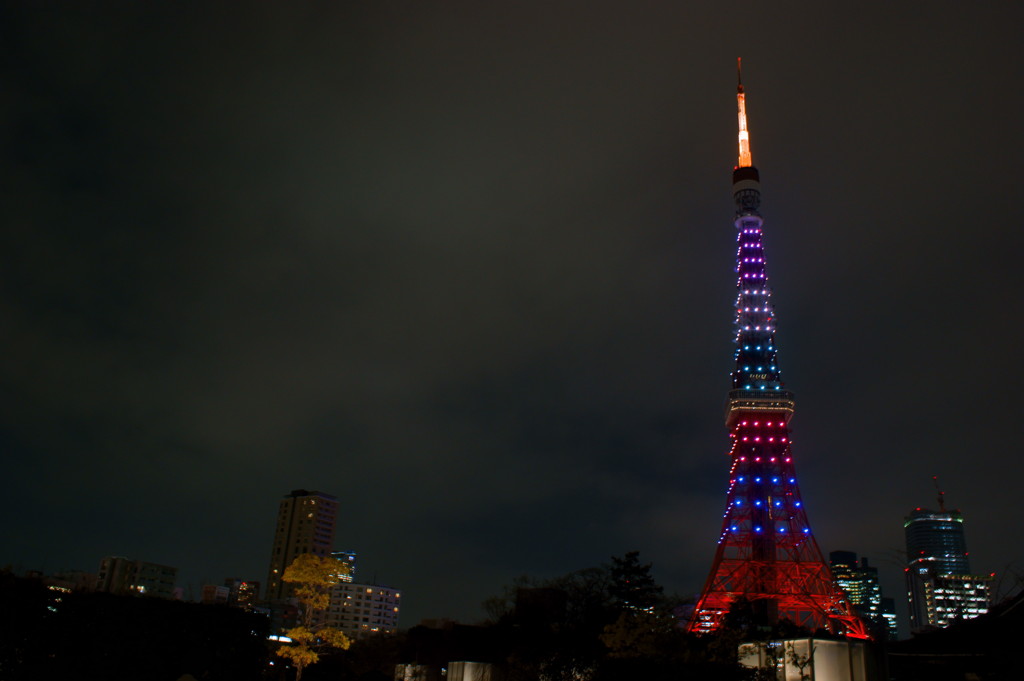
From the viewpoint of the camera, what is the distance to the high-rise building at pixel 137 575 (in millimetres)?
102750

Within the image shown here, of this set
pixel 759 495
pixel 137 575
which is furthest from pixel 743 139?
pixel 137 575

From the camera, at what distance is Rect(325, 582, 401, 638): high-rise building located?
119 metres

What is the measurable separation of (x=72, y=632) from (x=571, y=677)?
15.9m

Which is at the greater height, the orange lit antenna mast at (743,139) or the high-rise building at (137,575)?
the orange lit antenna mast at (743,139)

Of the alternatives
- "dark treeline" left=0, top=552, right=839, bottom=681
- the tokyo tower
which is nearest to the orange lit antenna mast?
the tokyo tower

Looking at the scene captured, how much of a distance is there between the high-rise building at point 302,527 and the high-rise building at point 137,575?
96.2ft

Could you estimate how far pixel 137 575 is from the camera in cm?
10512

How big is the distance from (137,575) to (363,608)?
3372 cm

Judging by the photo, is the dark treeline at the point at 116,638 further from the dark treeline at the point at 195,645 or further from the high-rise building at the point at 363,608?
the high-rise building at the point at 363,608

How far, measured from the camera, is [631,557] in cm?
4716

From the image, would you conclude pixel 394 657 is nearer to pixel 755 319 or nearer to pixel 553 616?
pixel 553 616

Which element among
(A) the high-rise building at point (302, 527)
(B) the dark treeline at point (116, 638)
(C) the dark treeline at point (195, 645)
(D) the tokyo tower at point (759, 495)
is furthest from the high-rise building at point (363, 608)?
(B) the dark treeline at point (116, 638)

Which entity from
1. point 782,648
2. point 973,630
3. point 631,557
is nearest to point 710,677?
point 782,648

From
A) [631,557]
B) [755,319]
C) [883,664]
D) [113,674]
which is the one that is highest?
[755,319]
